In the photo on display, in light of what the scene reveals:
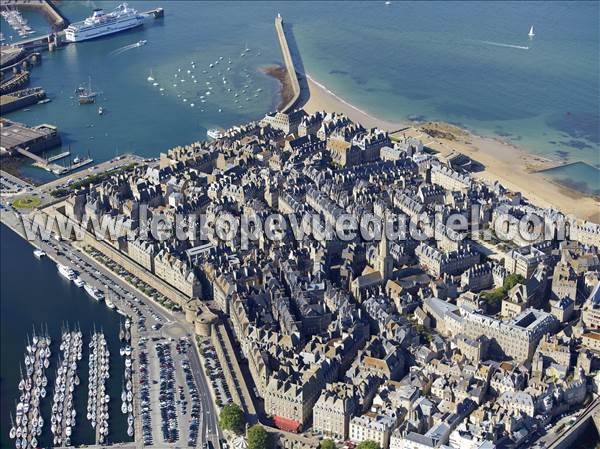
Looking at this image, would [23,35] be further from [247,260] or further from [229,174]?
[247,260]

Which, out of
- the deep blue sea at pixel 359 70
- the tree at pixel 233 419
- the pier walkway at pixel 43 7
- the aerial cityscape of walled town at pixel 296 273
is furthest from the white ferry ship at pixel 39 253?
the pier walkway at pixel 43 7

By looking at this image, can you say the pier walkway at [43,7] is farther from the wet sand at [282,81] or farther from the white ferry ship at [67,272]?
the white ferry ship at [67,272]

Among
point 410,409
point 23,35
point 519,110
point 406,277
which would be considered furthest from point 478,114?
point 23,35

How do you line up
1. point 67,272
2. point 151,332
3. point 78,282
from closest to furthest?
point 151,332, point 78,282, point 67,272

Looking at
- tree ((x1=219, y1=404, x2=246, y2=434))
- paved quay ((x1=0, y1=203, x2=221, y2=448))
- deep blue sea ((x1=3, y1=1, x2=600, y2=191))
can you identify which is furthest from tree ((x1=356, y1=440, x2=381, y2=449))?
deep blue sea ((x1=3, y1=1, x2=600, y2=191))

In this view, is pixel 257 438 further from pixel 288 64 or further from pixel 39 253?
pixel 288 64

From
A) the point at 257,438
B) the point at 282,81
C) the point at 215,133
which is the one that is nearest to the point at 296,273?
the point at 257,438

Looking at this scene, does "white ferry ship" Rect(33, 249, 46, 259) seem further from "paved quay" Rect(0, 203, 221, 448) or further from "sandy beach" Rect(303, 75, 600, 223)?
"sandy beach" Rect(303, 75, 600, 223)

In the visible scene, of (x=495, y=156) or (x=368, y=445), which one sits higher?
(x=495, y=156)
